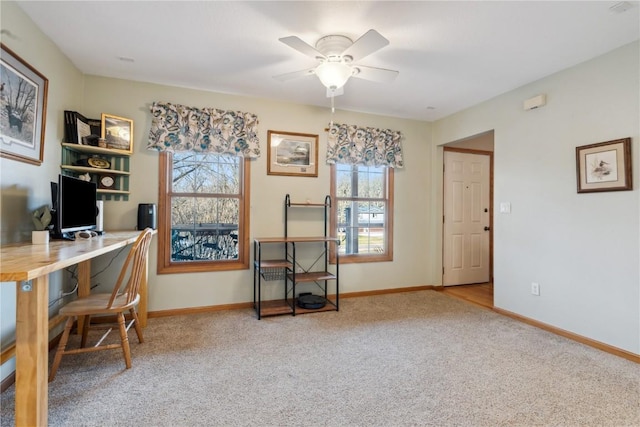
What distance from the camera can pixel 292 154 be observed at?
3652 mm

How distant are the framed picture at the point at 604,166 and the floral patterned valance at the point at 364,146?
1916mm

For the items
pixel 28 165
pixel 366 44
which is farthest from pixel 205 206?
pixel 366 44

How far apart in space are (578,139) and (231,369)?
3412 millimetres

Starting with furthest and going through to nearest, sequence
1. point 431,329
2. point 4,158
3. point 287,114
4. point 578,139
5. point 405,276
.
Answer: point 405,276 < point 287,114 < point 431,329 < point 578,139 < point 4,158

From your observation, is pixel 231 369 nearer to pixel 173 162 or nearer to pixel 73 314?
pixel 73 314

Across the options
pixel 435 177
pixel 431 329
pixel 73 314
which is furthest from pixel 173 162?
pixel 435 177

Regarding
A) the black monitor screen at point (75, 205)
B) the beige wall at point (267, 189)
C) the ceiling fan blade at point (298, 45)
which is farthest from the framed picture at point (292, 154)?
the black monitor screen at point (75, 205)

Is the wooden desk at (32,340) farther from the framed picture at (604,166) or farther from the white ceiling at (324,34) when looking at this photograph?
the framed picture at (604,166)

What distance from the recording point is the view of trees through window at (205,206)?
330cm

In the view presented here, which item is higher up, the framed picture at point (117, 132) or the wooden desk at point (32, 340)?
the framed picture at point (117, 132)

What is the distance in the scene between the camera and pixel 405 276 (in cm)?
423

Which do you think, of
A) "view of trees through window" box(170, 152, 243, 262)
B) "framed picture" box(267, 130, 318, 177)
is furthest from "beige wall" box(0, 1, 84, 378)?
"framed picture" box(267, 130, 318, 177)

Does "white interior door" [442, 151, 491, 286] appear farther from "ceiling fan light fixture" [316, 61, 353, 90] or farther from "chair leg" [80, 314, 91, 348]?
"chair leg" [80, 314, 91, 348]

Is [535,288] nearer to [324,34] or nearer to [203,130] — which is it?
[324,34]
